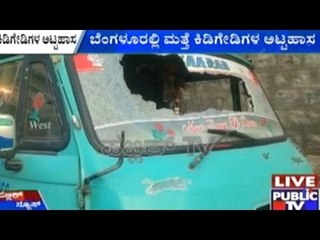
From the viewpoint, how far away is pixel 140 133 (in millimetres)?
2609

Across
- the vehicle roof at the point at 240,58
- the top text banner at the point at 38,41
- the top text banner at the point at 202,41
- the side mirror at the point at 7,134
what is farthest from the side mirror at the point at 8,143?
the vehicle roof at the point at 240,58

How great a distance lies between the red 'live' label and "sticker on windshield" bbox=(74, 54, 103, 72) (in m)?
1.23

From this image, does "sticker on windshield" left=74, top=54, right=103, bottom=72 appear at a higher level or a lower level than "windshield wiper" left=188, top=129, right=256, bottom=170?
higher

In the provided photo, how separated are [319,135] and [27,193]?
5.86 ft

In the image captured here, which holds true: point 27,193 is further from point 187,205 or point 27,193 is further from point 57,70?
point 187,205

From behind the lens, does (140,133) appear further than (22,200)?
No

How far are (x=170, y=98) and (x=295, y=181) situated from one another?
2.96ft

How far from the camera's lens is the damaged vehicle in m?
2.55

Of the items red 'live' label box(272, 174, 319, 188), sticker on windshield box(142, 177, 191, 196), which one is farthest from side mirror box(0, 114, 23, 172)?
red 'live' label box(272, 174, 319, 188)

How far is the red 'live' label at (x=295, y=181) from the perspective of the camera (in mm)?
2674

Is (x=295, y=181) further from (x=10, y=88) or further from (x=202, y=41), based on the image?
(x=10, y=88)

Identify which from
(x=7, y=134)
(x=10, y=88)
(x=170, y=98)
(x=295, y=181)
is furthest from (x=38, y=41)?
(x=295, y=181)

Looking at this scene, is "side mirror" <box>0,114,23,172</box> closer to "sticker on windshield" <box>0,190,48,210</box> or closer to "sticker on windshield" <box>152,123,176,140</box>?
"sticker on windshield" <box>0,190,48,210</box>

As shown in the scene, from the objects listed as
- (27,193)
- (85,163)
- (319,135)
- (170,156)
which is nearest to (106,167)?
(85,163)
